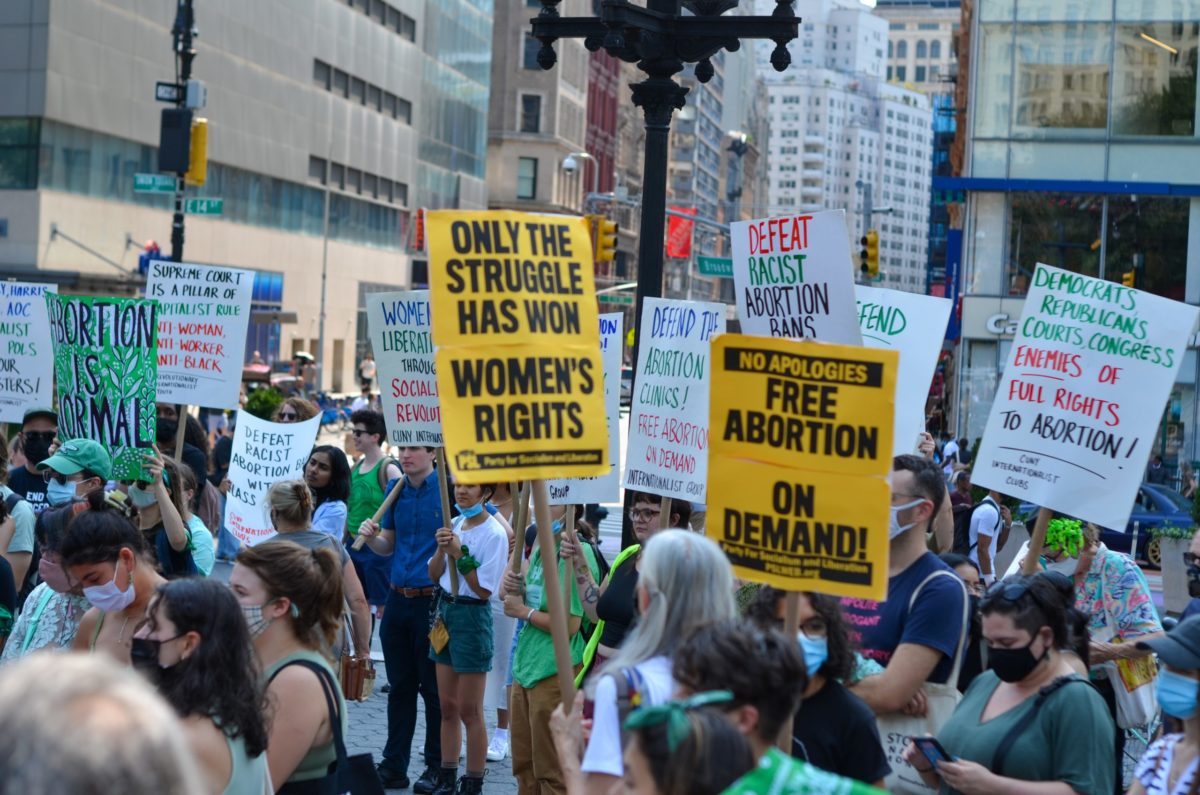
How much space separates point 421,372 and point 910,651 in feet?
14.4

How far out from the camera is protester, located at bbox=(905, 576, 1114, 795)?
181 inches

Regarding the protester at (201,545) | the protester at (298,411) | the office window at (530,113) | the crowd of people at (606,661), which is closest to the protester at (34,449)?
the protester at (298,411)

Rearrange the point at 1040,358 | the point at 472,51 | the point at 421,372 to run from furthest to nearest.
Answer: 1. the point at 472,51
2. the point at 421,372
3. the point at 1040,358

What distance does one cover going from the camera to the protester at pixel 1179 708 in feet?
12.9

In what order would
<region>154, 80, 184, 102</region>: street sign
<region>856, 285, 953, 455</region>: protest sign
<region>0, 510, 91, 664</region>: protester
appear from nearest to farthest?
<region>0, 510, 91, 664</region>: protester
<region>856, 285, 953, 455</region>: protest sign
<region>154, 80, 184, 102</region>: street sign

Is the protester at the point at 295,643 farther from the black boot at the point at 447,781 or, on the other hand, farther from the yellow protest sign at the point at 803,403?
the black boot at the point at 447,781

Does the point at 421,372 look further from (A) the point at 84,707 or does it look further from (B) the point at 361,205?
(B) the point at 361,205

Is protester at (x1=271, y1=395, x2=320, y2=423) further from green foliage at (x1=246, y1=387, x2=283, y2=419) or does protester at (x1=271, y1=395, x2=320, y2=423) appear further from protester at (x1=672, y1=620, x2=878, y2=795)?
green foliage at (x1=246, y1=387, x2=283, y2=419)

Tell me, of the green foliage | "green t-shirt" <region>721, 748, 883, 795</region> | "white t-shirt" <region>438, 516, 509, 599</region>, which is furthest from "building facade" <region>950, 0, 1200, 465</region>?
"green t-shirt" <region>721, 748, 883, 795</region>

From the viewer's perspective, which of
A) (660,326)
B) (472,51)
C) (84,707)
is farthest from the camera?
(472,51)

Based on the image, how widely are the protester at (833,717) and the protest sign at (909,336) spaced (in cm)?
185

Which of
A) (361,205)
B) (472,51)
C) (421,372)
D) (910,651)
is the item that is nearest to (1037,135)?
(421,372)

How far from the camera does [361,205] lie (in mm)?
66438

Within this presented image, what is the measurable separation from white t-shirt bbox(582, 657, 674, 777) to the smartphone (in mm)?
1245
